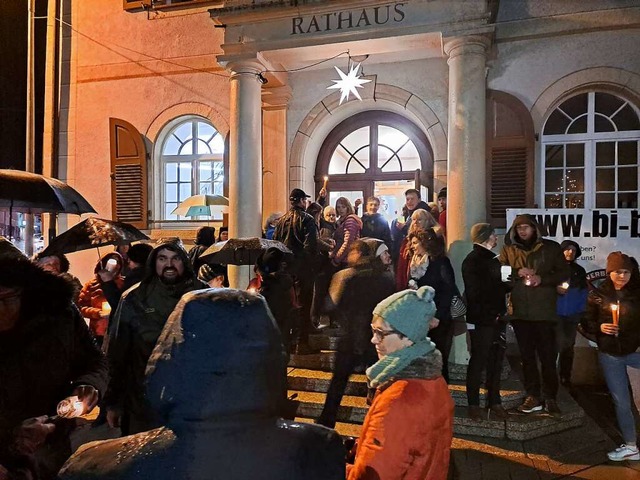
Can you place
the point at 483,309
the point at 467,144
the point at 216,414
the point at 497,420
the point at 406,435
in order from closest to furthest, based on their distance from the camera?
the point at 216,414 < the point at 406,435 < the point at 483,309 < the point at 497,420 < the point at 467,144

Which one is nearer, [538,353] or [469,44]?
[538,353]

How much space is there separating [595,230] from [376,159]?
4147mm

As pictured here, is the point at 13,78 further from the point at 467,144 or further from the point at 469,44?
the point at 467,144

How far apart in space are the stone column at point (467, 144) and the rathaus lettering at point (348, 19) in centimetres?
90

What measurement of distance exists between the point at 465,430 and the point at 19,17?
1351 centimetres

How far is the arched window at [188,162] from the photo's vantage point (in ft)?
33.0

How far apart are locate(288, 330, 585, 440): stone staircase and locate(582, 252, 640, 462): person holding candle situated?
2.31 feet

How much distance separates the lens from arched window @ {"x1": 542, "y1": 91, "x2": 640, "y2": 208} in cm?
764

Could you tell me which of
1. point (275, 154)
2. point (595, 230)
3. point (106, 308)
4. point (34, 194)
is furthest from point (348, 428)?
point (275, 154)

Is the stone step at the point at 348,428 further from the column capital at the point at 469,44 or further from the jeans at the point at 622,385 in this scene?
the column capital at the point at 469,44

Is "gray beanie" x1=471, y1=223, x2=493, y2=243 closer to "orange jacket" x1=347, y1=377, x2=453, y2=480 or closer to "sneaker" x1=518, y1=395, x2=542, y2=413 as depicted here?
"sneaker" x1=518, y1=395, x2=542, y2=413

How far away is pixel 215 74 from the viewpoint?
31.2 ft

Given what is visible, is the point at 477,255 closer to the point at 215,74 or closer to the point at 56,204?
the point at 56,204

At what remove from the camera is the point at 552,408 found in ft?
17.1
